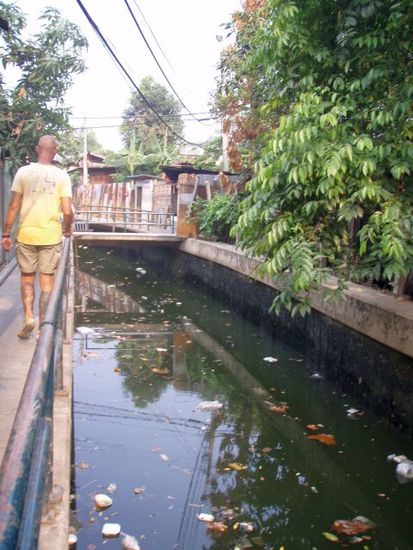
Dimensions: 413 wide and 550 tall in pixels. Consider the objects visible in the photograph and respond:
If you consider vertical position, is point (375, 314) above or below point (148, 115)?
below

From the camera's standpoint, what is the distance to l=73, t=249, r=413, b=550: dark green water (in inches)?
150

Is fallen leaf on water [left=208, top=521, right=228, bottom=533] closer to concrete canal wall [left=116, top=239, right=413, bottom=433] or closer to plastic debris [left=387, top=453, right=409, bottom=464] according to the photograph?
plastic debris [left=387, top=453, right=409, bottom=464]

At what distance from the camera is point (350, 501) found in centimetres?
420

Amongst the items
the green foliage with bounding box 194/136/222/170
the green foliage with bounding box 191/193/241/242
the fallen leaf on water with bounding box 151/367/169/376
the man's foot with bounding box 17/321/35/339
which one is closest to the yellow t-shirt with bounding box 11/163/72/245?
the man's foot with bounding box 17/321/35/339

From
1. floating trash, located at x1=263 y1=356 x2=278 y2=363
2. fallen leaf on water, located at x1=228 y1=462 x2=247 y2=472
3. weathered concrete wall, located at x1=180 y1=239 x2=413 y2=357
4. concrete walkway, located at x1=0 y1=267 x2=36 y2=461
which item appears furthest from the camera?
floating trash, located at x1=263 y1=356 x2=278 y2=363

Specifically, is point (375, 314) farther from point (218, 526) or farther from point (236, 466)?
point (218, 526)

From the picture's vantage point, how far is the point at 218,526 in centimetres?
379

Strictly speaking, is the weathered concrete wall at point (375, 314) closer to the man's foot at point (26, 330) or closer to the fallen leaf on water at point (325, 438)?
the fallen leaf on water at point (325, 438)

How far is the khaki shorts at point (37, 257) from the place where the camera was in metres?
4.13

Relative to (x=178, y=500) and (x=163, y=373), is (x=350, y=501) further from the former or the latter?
(x=163, y=373)

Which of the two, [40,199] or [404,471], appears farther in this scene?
[404,471]

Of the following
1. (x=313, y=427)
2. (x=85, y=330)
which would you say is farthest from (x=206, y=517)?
(x=85, y=330)

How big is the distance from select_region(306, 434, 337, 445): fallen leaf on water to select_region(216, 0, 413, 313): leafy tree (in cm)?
146

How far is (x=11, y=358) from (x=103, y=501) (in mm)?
1214
